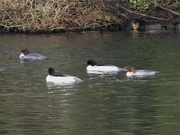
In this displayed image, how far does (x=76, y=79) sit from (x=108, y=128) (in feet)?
17.0

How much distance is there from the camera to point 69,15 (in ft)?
100

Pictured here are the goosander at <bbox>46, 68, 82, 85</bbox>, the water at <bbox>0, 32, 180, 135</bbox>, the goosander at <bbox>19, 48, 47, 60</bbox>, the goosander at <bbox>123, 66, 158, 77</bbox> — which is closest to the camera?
the water at <bbox>0, 32, 180, 135</bbox>

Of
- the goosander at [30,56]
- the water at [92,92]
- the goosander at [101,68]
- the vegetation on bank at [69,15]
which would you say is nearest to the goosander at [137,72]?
the water at [92,92]

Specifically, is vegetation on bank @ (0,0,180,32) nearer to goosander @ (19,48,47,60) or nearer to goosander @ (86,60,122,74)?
goosander @ (19,48,47,60)

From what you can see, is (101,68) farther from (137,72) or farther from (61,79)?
(61,79)

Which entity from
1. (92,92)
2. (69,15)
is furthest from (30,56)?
(69,15)

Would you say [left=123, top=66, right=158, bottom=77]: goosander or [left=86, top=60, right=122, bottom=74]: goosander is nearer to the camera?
[left=123, top=66, right=158, bottom=77]: goosander

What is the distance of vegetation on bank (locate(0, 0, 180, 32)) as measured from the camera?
2998 centimetres

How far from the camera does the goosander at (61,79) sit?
1748 cm

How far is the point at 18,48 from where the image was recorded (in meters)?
25.0

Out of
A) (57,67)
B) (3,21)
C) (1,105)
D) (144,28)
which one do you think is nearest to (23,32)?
(3,21)

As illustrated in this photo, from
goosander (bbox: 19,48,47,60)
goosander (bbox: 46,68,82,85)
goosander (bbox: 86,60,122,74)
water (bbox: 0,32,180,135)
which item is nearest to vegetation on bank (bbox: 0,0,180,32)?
water (bbox: 0,32,180,135)

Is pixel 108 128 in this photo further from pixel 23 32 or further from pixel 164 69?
pixel 23 32

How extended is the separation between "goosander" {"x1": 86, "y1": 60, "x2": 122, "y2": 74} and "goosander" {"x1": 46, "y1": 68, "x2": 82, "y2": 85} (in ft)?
5.72
